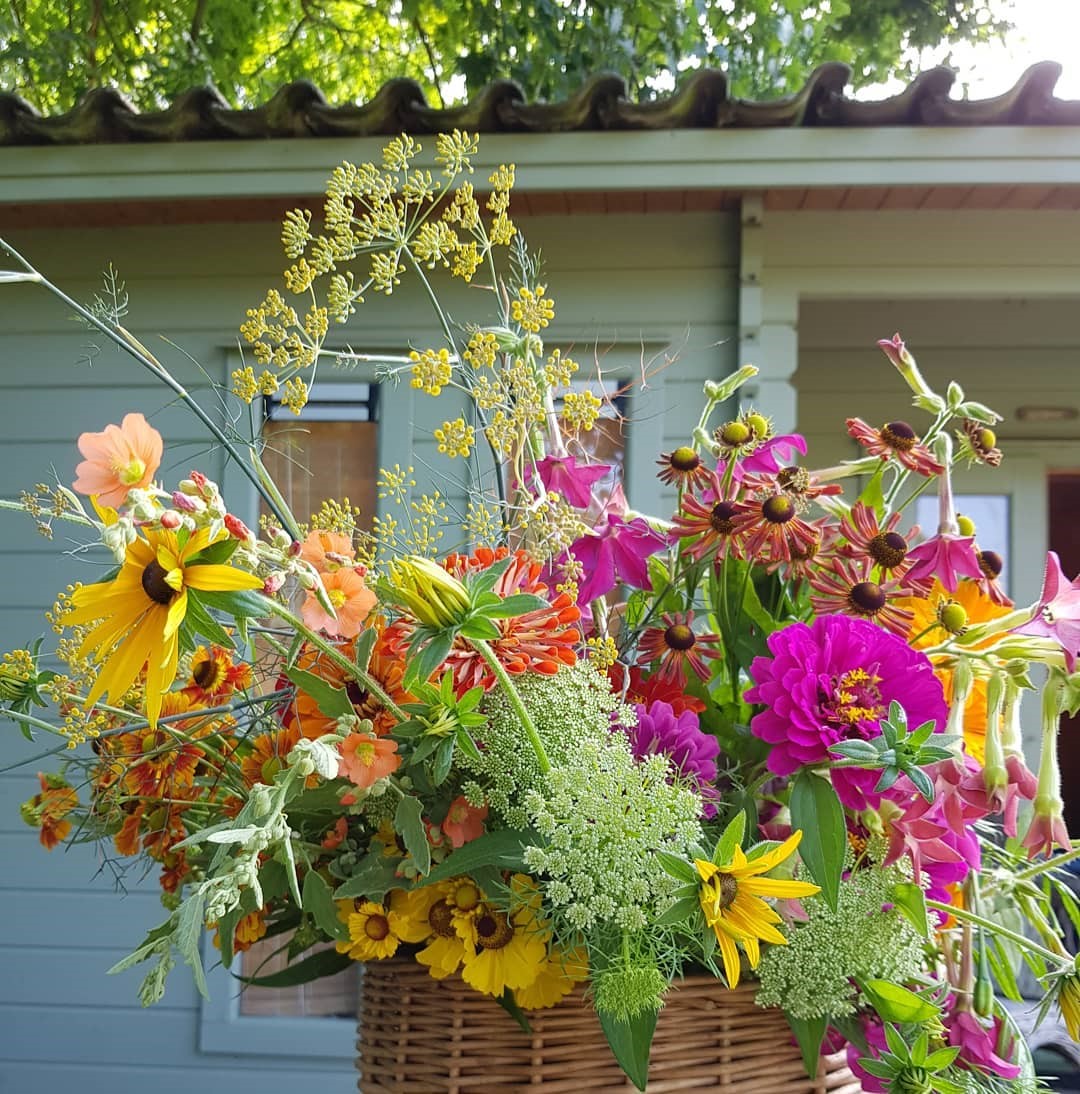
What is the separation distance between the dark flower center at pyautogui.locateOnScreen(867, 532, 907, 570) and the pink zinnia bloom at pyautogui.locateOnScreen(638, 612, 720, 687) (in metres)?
0.12

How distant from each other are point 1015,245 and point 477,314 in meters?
1.15

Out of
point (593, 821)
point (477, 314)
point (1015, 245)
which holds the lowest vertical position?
point (593, 821)

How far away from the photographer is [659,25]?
11.9 feet

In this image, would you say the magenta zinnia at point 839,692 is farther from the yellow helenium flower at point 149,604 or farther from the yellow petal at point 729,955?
the yellow helenium flower at point 149,604

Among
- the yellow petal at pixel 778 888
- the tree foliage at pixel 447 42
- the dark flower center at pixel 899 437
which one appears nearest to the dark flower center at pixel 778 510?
the dark flower center at pixel 899 437

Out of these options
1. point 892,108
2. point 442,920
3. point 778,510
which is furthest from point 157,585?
point 892,108

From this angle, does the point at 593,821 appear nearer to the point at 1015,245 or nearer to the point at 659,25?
the point at 1015,245

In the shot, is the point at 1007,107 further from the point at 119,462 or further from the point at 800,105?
the point at 119,462

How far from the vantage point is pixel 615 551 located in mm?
701

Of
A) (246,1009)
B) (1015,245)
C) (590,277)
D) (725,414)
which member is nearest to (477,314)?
(590,277)

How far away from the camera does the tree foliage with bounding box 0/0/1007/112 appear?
377cm

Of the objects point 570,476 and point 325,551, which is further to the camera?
point 570,476

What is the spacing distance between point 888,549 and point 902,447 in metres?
0.08

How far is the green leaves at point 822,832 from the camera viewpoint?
1.73ft
